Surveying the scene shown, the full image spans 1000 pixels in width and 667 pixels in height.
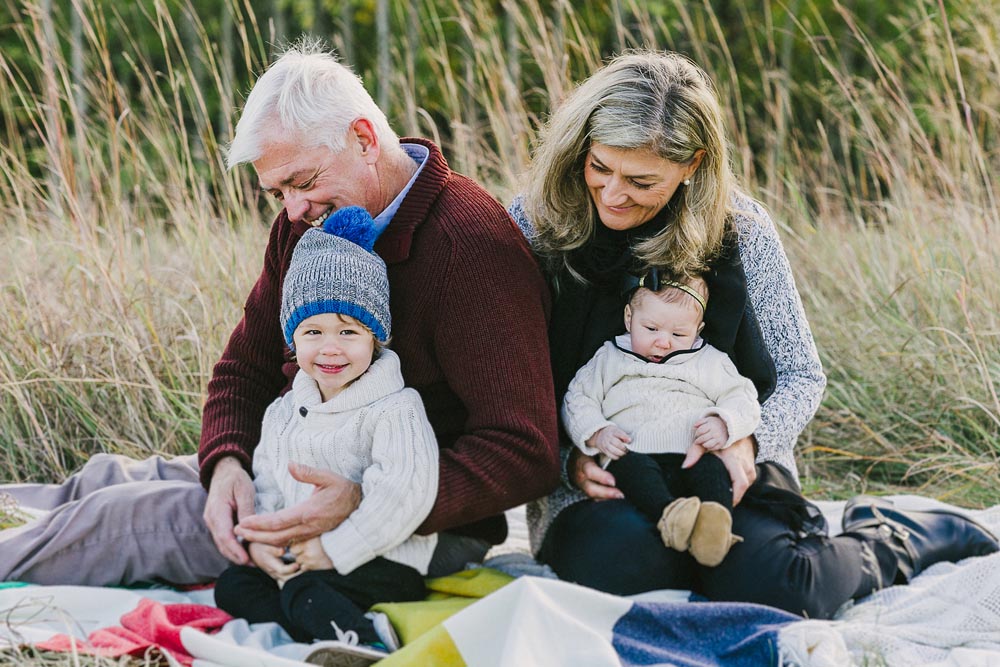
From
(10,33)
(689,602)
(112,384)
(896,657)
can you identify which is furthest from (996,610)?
(10,33)

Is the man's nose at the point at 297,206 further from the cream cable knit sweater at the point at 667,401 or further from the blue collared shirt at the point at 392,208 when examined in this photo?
the cream cable knit sweater at the point at 667,401

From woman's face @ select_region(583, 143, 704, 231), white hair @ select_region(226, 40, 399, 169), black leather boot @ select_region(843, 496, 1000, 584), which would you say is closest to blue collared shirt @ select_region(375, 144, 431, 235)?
white hair @ select_region(226, 40, 399, 169)

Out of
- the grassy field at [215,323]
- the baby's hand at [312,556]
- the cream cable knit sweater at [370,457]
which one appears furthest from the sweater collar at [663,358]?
the grassy field at [215,323]

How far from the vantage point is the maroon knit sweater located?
2.55 meters

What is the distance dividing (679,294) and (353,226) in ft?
2.66

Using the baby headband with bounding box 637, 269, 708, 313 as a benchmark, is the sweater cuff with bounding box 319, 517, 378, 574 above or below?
below

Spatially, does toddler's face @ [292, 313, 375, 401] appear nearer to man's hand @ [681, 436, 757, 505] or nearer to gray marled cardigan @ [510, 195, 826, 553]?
gray marled cardigan @ [510, 195, 826, 553]

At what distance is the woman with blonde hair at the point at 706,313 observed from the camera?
2.64 metres

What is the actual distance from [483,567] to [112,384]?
168 centimetres

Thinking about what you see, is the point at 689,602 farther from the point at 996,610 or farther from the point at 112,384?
the point at 112,384

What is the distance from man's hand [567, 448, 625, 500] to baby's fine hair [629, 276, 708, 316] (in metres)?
0.42

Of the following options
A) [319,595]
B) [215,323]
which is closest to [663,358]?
[319,595]

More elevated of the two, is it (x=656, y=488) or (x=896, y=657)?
(x=656, y=488)

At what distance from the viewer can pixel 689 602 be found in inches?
99.1
